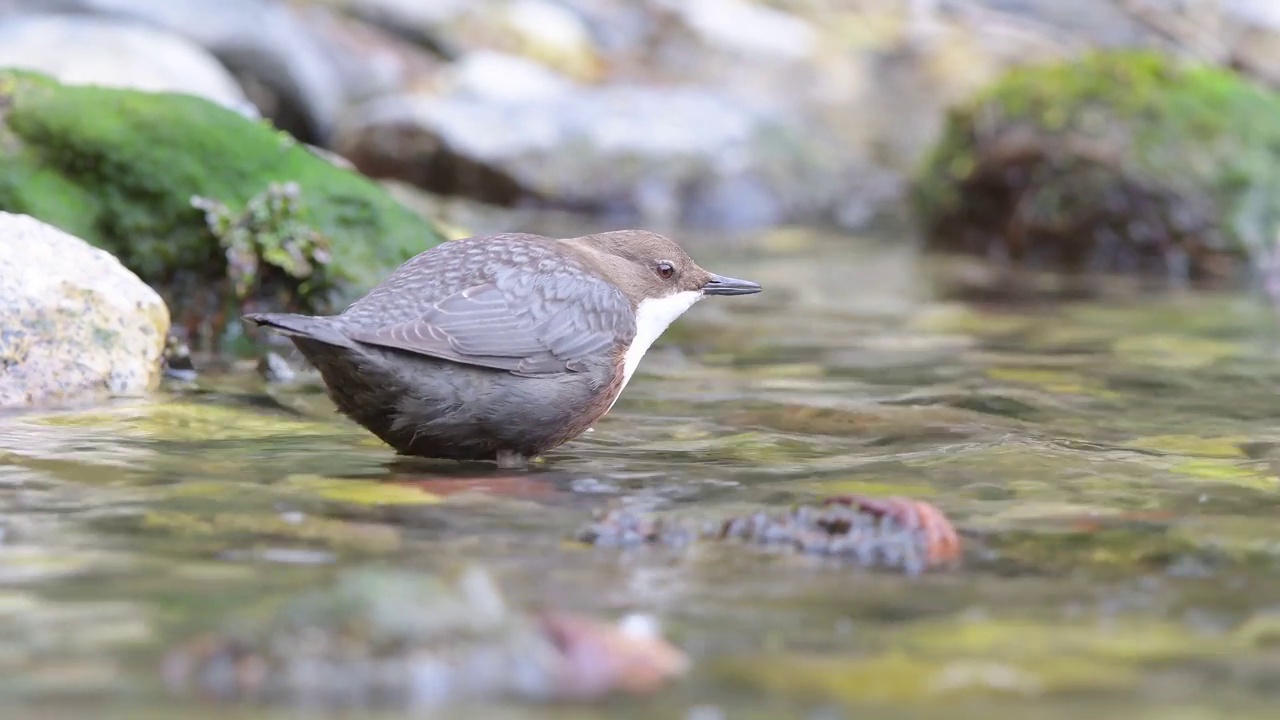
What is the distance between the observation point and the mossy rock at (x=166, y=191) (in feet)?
23.1

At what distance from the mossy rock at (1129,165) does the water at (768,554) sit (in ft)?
15.3

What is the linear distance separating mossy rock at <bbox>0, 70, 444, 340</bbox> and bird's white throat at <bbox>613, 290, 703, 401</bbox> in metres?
2.04

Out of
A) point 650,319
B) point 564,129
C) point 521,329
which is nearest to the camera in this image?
point 521,329

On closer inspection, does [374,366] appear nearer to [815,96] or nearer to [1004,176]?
[1004,176]

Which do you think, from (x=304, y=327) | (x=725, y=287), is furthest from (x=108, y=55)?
(x=304, y=327)

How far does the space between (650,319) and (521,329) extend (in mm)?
783

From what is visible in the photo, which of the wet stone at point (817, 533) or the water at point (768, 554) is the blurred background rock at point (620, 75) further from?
the wet stone at point (817, 533)

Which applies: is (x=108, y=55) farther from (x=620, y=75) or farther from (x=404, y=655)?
(x=620, y=75)

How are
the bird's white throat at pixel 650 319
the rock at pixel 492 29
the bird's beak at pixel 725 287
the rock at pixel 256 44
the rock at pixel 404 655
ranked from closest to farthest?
the rock at pixel 404 655
the bird's white throat at pixel 650 319
the bird's beak at pixel 725 287
the rock at pixel 256 44
the rock at pixel 492 29

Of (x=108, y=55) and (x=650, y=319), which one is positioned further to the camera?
(x=108, y=55)

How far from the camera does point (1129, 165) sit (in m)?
11.8

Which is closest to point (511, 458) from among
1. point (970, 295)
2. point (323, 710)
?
→ point (323, 710)

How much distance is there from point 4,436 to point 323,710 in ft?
8.93

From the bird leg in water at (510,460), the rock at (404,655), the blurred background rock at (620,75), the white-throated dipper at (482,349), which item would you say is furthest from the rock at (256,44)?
the rock at (404,655)
